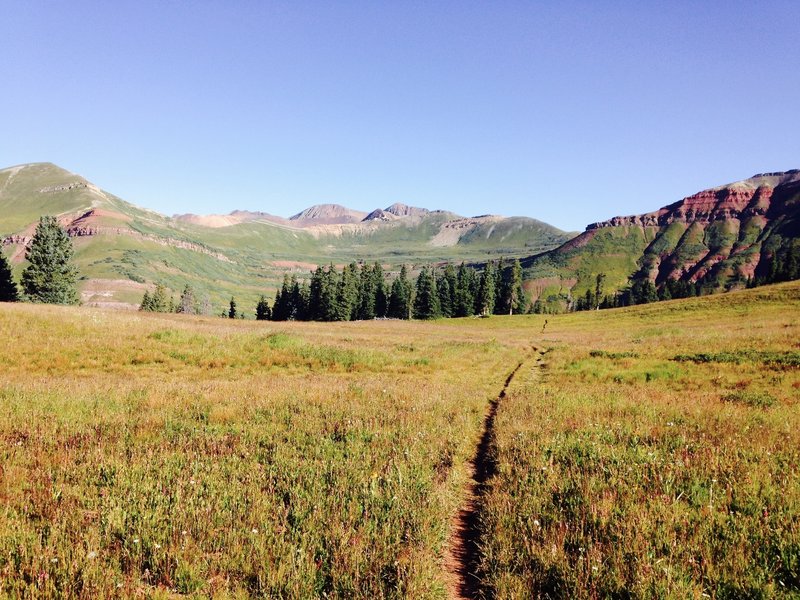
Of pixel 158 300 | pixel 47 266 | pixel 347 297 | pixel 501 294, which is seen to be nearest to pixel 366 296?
pixel 347 297

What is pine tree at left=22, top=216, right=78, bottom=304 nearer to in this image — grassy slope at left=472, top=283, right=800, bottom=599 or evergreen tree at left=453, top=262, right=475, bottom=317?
grassy slope at left=472, top=283, right=800, bottom=599

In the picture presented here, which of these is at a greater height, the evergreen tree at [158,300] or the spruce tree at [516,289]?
the spruce tree at [516,289]

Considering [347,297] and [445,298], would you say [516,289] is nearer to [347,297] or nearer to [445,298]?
[445,298]

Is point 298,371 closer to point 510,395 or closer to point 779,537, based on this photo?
point 510,395

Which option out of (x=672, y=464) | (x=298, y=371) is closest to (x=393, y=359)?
(x=298, y=371)

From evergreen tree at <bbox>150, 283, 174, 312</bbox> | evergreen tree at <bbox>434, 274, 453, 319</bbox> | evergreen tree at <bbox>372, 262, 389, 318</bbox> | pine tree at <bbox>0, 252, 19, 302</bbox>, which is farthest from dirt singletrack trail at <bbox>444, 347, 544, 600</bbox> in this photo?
evergreen tree at <bbox>150, 283, 174, 312</bbox>

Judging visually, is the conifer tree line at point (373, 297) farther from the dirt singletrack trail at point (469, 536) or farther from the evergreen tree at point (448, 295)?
the dirt singletrack trail at point (469, 536)

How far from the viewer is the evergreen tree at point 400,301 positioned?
330ft

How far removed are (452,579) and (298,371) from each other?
15.7m

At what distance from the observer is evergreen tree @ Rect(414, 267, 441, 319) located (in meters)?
101

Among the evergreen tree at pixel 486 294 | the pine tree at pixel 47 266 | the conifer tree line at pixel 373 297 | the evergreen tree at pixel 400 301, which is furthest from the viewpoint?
the evergreen tree at pixel 486 294

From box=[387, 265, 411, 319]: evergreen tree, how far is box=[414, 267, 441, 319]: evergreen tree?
2.69 m

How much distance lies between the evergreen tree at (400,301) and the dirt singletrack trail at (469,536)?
91.2 metres

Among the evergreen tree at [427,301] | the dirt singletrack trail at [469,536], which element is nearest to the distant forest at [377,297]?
the evergreen tree at [427,301]
